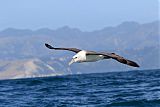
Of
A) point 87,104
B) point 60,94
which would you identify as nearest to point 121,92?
point 60,94

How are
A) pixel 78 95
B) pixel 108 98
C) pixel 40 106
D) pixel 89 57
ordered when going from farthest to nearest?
pixel 78 95 < pixel 108 98 < pixel 40 106 < pixel 89 57

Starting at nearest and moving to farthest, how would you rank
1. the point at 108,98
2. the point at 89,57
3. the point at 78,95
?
the point at 89,57, the point at 108,98, the point at 78,95

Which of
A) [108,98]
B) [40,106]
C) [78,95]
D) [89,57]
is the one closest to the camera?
[89,57]

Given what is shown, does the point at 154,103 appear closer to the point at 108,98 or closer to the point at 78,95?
the point at 108,98

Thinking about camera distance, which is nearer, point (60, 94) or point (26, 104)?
point (26, 104)

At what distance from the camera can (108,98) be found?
26703 millimetres

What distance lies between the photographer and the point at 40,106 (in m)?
24.7

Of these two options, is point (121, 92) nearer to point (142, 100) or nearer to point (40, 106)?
point (142, 100)

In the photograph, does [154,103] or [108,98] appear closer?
[154,103]

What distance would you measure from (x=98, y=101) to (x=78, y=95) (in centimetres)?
324

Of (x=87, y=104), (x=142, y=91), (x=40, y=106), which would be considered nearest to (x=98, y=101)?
(x=87, y=104)

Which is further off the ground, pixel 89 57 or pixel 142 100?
pixel 89 57

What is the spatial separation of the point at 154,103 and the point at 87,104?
293 centimetres

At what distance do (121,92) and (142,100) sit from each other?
3933 millimetres
